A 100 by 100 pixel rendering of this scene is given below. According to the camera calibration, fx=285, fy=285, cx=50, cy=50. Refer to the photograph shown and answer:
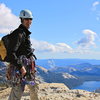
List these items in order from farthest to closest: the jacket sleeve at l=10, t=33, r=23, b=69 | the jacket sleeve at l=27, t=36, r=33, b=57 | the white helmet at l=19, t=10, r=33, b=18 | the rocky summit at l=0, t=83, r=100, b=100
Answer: the rocky summit at l=0, t=83, r=100, b=100 → the jacket sleeve at l=27, t=36, r=33, b=57 → the white helmet at l=19, t=10, r=33, b=18 → the jacket sleeve at l=10, t=33, r=23, b=69

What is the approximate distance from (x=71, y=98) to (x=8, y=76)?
7.51 metres

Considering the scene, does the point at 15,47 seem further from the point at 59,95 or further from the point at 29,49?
the point at 59,95

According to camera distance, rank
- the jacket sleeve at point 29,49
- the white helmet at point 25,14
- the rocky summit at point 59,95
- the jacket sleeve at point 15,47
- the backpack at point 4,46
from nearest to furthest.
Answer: the jacket sleeve at point 15,47
the backpack at point 4,46
the white helmet at point 25,14
the jacket sleeve at point 29,49
the rocky summit at point 59,95

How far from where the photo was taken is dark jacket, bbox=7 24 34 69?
7.62 meters

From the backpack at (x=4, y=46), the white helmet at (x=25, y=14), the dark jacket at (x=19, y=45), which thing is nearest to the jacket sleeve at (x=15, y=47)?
the dark jacket at (x=19, y=45)

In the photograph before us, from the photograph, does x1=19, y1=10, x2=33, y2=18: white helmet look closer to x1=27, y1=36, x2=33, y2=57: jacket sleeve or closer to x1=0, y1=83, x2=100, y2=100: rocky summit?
x1=27, y1=36, x2=33, y2=57: jacket sleeve

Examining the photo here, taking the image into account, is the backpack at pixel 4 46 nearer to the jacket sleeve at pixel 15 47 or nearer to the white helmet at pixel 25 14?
the jacket sleeve at pixel 15 47

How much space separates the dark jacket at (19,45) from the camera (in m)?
7.62

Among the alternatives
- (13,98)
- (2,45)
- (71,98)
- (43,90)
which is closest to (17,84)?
(13,98)

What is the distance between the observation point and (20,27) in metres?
7.99

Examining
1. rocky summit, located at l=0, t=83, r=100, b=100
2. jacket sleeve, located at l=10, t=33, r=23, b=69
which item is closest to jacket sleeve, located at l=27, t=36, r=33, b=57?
jacket sleeve, located at l=10, t=33, r=23, b=69

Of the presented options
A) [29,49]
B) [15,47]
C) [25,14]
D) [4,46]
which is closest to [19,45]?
[15,47]

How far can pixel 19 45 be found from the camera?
774 centimetres

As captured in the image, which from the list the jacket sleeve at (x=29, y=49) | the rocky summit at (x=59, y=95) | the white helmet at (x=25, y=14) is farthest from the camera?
the rocky summit at (x=59, y=95)
